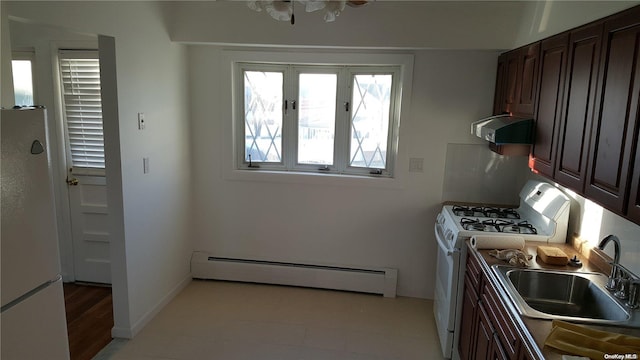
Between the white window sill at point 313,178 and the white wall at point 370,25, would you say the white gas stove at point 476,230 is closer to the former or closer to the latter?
the white window sill at point 313,178

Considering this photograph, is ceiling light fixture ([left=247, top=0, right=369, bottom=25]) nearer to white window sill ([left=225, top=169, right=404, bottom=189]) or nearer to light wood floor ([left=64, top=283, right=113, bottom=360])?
white window sill ([left=225, top=169, right=404, bottom=189])

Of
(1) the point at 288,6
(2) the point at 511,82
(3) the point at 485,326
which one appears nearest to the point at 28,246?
(1) the point at 288,6

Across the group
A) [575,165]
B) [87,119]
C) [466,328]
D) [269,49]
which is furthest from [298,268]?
[575,165]

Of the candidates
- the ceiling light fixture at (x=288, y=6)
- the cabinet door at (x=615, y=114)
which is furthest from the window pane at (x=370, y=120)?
the cabinet door at (x=615, y=114)

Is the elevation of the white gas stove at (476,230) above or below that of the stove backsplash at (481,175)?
below

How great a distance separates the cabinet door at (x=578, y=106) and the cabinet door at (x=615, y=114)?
0.20 ft

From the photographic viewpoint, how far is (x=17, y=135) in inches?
55.8

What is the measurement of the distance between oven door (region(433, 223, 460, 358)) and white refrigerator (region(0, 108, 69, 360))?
7.11ft

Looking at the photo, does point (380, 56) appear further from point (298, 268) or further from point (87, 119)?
point (87, 119)

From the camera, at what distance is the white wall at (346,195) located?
11.3 ft

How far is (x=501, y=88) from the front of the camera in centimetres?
316

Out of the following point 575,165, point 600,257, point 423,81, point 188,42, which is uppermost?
point 188,42

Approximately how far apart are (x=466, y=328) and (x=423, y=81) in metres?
1.91

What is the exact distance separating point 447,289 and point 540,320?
1206 mm
